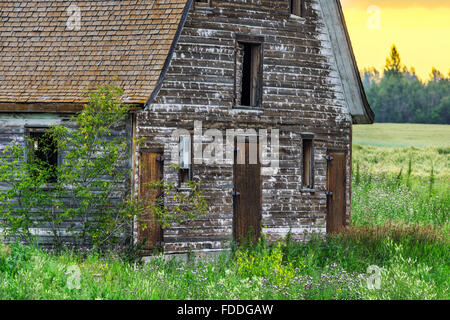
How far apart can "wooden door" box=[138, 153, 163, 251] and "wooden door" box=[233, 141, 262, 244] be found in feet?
5.80

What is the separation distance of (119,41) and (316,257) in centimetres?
640

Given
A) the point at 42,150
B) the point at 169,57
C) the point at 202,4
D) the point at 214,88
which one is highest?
the point at 202,4

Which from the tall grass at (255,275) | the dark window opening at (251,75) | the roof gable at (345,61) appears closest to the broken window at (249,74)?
the dark window opening at (251,75)

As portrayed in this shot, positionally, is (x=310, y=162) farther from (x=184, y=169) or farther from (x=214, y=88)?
(x=184, y=169)

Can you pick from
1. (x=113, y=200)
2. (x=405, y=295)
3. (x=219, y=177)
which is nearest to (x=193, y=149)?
(x=219, y=177)

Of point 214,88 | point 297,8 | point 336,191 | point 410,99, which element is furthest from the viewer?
point 410,99

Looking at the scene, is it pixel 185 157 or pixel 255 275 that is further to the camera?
pixel 185 157

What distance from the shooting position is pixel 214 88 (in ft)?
52.9

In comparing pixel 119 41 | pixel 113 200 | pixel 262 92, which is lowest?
pixel 113 200

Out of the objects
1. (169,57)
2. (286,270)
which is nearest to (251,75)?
(169,57)

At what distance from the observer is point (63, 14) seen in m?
17.2

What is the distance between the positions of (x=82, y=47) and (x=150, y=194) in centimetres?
378

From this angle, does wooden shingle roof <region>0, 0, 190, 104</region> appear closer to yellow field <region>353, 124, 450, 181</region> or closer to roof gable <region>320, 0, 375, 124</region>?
roof gable <region>320, 0, 375, 124</region>
